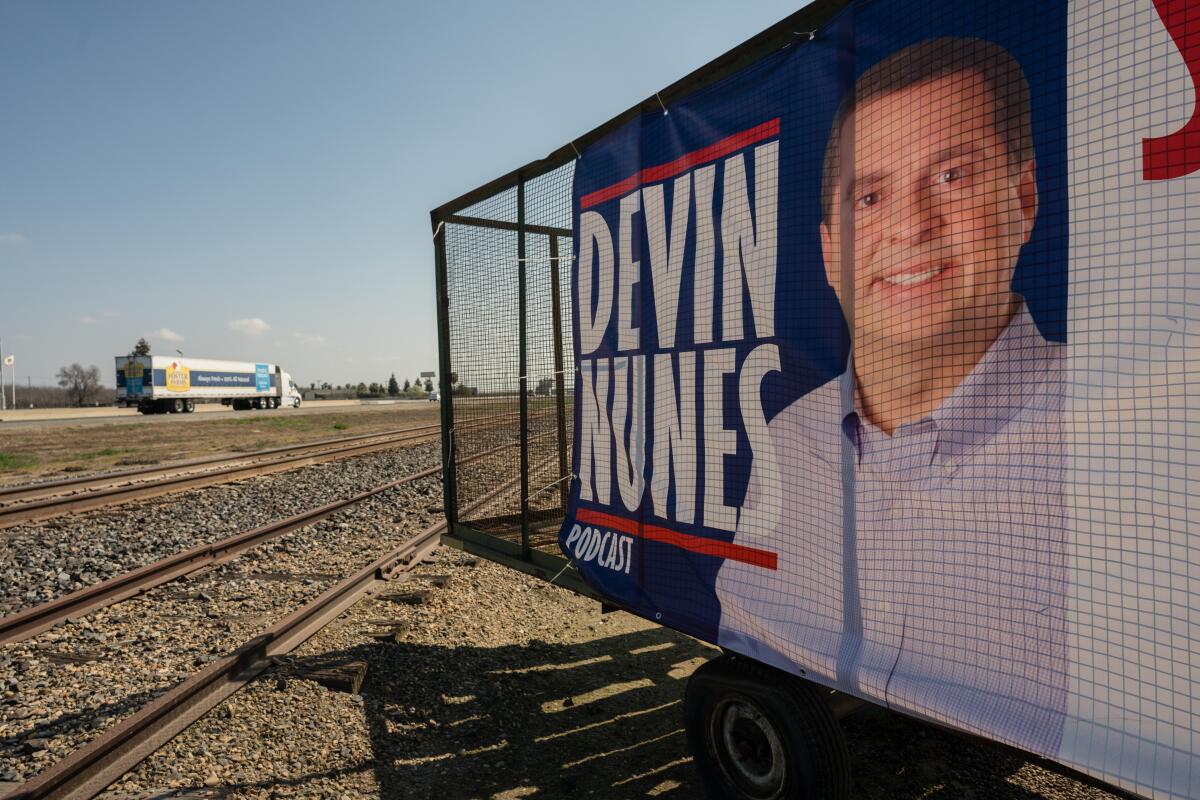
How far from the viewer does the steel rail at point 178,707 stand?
138 inches

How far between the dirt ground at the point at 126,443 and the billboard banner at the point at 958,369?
1815 cm

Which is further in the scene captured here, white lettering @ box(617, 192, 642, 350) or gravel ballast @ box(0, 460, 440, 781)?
gravel ballast @ box(0, 460, 440, 781)

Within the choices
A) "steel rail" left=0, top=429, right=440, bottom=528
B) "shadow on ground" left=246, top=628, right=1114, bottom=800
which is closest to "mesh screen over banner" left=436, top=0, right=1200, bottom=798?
"shadow on ground" left=246, top=628, right=1114, bottom=800

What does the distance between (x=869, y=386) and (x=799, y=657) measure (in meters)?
1.16

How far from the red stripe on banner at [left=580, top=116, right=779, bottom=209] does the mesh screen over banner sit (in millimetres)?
17

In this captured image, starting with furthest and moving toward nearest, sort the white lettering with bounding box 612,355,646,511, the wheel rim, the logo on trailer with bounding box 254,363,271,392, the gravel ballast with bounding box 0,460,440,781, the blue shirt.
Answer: the logo on trailer with bounding box 254,363,271,392, the gravel ballast with bounding box 0,460,440,781, the white lettering with bounding box 612,355,646,511, the wheel rim, the blue shirt

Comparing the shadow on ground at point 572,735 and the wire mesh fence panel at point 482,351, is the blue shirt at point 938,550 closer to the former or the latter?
the shadow on ground at point 572,735

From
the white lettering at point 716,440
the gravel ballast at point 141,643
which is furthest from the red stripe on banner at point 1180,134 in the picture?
the gravel ballast at point 141,643

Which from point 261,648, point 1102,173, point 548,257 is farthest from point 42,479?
point 1102,173

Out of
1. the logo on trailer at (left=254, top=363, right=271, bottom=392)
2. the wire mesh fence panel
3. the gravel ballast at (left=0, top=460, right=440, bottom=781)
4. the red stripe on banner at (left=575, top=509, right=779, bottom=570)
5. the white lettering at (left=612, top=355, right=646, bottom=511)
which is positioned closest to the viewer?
the red stripe on banner at (left=575, top=509, right=779, bottom=570)

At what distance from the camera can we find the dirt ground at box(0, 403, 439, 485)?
18.1 m

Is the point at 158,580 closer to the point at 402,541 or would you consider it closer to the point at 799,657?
the point at 402,541

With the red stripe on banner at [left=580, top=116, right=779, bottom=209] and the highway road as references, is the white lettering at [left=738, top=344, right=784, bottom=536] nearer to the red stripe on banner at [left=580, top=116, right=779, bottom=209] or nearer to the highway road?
the red stripe on banner at [left=580, top=116, right=779, bottom=209]

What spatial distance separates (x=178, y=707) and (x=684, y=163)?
4503 mm
